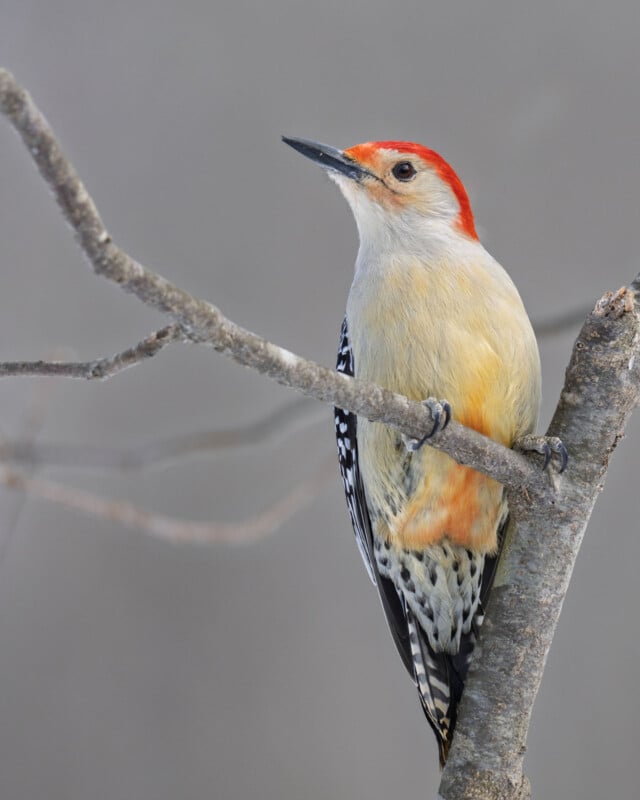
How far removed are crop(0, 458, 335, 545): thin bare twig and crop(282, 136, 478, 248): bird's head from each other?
0.98 m

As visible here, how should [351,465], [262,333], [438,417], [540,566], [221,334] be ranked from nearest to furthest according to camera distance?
1. [221,334]
2. [438,417]
3. [540,566]
4. [351,465]
5. [262,333]

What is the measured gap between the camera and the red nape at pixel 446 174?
119 inches

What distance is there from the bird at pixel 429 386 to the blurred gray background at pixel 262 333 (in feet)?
2.91

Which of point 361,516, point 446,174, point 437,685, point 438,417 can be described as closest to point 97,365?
point 438,417

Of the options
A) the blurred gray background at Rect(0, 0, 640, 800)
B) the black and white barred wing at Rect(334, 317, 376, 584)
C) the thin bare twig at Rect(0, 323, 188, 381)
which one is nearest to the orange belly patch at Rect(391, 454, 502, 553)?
the black and white barred wing at Rect(334, 317, 376, 584)

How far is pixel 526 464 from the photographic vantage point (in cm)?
218

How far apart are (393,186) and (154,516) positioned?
4.63ft

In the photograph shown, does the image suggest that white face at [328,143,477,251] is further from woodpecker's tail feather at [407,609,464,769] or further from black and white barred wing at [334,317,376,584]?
woodpecker's tail feather at [407,609,464,769]

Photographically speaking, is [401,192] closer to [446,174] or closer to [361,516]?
[446,174]

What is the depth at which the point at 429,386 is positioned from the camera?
2.46 metres

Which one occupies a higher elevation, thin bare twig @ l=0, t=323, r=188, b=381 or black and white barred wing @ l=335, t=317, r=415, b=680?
black and white barred wing @ l=335, t=317, r=415, b=680

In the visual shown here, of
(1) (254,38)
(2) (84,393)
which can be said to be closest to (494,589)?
(2) (84,393)

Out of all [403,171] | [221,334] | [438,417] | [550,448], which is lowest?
[221,334]

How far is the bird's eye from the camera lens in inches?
119
